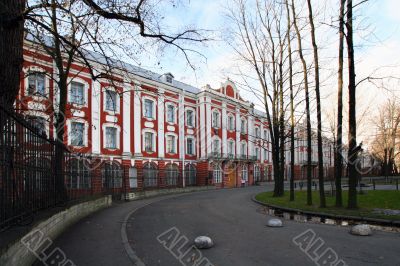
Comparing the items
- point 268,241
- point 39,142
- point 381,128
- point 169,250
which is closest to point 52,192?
point 39,142

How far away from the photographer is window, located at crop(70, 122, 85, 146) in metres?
29.7

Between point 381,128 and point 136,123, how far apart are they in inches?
1515

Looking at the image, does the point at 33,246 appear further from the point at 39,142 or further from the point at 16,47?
the point at 16,47

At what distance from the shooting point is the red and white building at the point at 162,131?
97.6 ft

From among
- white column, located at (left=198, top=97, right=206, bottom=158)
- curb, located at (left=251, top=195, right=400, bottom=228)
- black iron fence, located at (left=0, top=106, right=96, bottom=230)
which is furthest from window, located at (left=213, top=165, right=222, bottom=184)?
black iron fence, located at (left=0, top=106, right=96, bottom=230)

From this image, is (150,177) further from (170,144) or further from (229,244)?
(229,244)

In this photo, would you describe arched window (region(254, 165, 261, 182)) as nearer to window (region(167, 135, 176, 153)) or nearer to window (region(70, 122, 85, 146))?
window (region(167, 135, 176, 153))

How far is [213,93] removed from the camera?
4478 centimetres

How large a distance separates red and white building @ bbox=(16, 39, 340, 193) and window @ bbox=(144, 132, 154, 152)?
4.1 inches

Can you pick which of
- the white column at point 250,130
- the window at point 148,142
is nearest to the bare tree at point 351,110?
the window at point 148,142

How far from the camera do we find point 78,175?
12.7 m

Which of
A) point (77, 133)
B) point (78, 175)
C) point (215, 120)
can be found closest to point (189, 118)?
point (215, 120)

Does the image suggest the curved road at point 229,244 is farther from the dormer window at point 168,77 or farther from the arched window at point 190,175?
the dormer window at point 168,77

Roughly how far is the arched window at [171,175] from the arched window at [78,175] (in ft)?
70.4
